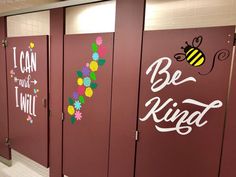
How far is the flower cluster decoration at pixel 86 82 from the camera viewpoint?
5.49 ft

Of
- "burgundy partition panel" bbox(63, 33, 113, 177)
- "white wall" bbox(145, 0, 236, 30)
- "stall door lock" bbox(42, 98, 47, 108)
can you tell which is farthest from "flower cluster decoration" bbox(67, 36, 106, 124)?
"white wall" bbox(145, 0, 236, 30)

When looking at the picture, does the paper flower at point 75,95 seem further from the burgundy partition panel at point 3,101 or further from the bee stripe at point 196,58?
the burgundy partition panel at point 3,101

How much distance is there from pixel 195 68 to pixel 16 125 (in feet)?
8.04

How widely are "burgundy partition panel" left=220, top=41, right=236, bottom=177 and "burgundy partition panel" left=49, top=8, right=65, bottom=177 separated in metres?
1.64

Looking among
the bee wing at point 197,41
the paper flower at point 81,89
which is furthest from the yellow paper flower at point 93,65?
the bee wing at point 197,41

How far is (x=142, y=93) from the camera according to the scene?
149 cm

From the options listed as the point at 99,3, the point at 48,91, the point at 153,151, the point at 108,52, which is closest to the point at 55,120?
the point at 48,91

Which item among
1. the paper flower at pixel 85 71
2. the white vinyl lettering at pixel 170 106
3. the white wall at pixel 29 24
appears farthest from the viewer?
the white wall at pixel 29 24

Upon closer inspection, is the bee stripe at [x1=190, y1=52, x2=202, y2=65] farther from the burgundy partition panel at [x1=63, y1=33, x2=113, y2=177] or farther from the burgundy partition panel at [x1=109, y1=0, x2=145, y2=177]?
the burgundy partition panel at [x1=63, y1=33, x2=113, y2=177]

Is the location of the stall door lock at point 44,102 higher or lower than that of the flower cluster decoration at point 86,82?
lower

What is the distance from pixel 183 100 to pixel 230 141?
408mm

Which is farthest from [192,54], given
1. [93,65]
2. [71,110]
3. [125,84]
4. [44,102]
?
[44,102]

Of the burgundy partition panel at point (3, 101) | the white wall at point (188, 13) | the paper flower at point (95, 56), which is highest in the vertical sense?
the white wall at point (188, 13)

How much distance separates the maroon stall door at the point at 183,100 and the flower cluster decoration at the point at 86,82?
1.50 ft
